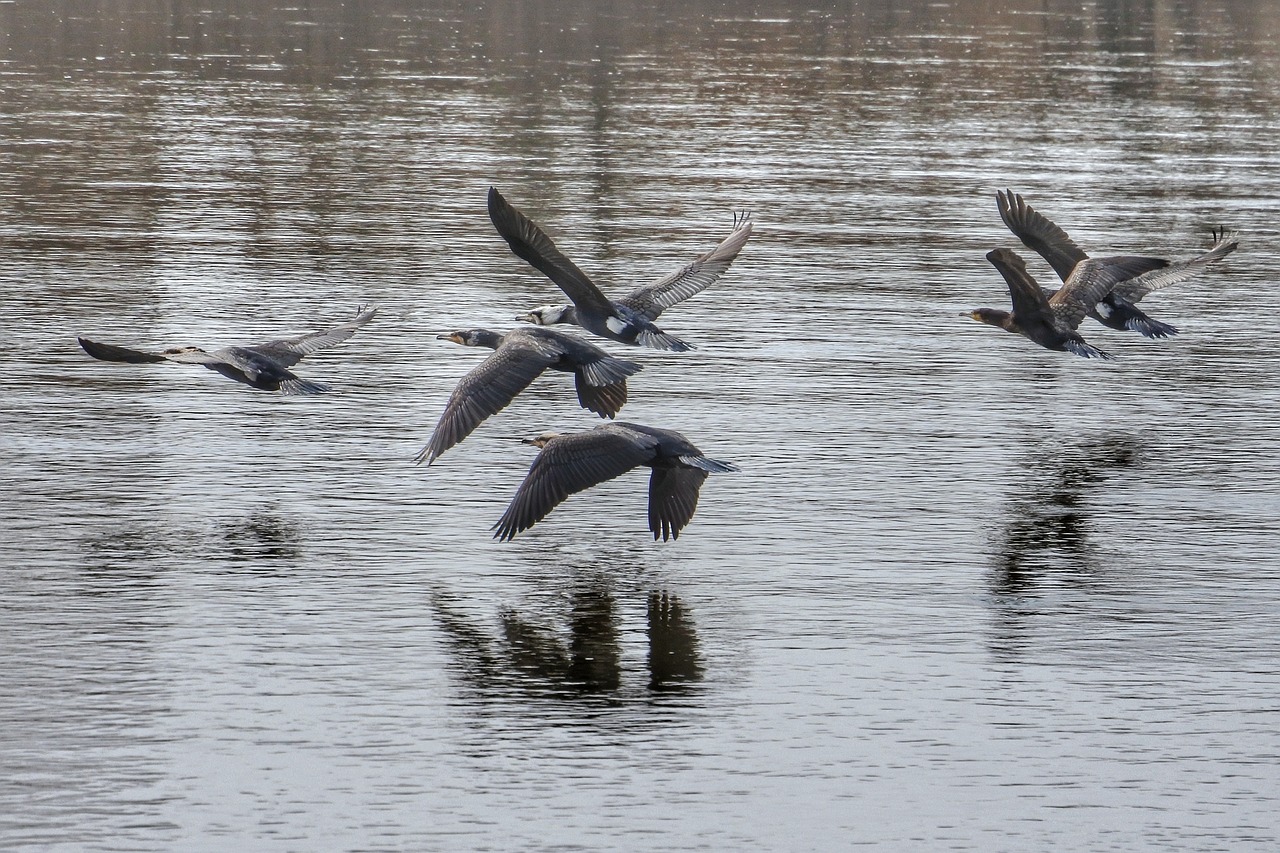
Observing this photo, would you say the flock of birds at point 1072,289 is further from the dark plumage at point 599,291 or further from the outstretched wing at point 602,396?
the outstretched wing at point 602,396

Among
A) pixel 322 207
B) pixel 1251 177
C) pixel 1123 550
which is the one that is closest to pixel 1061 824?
pixel 1123 550

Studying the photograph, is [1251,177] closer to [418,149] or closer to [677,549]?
[418,149]

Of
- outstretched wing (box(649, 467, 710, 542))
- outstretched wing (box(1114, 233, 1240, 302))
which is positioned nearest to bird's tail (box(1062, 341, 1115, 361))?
outstretched wing (box(1114, 233, 1240, 302))

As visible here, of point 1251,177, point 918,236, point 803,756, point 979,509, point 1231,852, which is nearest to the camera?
point 1231,852

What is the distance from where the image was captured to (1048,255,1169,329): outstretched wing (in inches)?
624

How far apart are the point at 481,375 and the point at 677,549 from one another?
1.81m

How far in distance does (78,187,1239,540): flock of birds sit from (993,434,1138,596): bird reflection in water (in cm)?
145

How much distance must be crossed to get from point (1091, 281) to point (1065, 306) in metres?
0.38

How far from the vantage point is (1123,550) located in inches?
467

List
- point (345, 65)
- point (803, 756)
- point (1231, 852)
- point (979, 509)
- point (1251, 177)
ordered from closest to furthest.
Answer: point (1231, 852) < point (803, 756) < point (979, 509) < point (1251, 177) < point (345, 65)

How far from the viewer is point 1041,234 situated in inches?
650

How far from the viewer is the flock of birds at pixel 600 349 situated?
11.4 meters

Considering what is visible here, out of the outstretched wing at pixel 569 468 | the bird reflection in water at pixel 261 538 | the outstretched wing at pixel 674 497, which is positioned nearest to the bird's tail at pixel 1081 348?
the outstretched wing at pixel 674 497

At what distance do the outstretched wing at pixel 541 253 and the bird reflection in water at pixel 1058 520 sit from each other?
3.30 metres
